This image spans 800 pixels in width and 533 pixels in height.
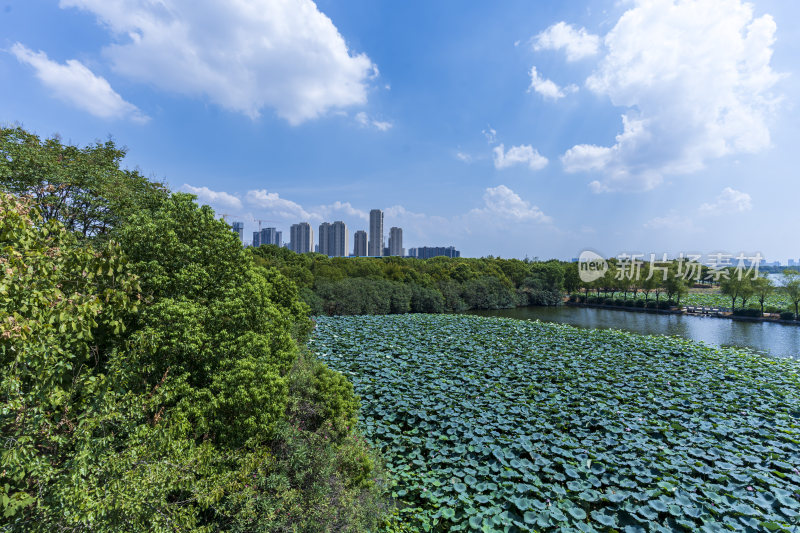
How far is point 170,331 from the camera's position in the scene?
14.3 feet

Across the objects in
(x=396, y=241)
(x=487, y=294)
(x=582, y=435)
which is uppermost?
(x=396, y=241)

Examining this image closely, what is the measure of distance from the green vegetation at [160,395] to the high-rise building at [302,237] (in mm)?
54060

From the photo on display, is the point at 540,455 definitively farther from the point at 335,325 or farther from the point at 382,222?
the point at 382,222

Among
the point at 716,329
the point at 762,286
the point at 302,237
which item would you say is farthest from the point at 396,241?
the point at 716,329

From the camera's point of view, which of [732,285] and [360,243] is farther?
[360,243]

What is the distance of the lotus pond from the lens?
176 inches

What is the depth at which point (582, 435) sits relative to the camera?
621 centimetres

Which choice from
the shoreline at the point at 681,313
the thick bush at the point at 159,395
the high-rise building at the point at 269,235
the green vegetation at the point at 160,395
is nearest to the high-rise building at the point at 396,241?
A: the high-rise building at the point at 269,235

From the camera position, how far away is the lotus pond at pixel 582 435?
14.7 feet

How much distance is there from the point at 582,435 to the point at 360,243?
62.3 meters

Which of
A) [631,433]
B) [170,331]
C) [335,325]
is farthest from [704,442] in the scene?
[335,325]

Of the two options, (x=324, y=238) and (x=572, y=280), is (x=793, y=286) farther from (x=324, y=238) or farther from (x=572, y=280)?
(x=324, y=238)

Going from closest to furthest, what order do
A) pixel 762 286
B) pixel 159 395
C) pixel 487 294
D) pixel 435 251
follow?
pixel 159 395 → pixel 762 286 → pixel 487 294 → pixel 435 251

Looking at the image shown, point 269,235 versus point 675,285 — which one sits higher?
point 269,235
